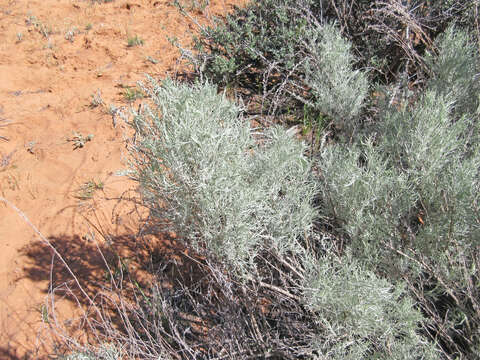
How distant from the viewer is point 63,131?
356 cm

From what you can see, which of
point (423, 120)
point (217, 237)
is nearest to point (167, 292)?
point (217, 237)

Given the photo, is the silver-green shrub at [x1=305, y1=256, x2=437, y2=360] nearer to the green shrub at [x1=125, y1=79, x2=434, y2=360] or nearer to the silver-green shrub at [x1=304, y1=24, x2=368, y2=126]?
the green shrub at [x1=125, y1=79, x2=434, y2=360]

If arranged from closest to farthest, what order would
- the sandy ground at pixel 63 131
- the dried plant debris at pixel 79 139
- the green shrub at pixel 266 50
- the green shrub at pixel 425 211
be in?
1. the green shrub at pixel 425 211
2. the sandy ground at pixel 63 131
3. the green shrub at pixel 266 50
4. the dried plant debris at pixel 79 139

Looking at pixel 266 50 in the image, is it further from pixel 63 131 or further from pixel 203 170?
pixel 203 170

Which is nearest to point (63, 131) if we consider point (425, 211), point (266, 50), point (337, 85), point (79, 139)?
point (79, 139)

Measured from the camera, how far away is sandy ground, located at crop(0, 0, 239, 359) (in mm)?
2549

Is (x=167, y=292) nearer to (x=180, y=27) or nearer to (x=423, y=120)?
(x=423, y=120)

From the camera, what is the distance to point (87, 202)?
2.94m

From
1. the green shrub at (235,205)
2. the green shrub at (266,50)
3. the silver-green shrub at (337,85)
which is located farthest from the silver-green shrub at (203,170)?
the green shrub at (266,50)

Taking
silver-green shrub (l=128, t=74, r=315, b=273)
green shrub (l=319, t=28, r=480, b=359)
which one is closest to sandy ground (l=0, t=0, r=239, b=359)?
silver-green shrub (l=128, t=74, r=315, b=273)

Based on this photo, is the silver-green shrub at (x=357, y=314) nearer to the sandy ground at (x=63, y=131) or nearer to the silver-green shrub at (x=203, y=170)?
the silver-green shrub at (x=203, y=170)

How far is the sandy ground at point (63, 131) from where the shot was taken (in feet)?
8.36

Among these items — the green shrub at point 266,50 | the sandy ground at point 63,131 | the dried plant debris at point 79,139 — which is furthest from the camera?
the dried plant debris at point 79,139

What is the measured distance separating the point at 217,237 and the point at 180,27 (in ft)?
12.4
